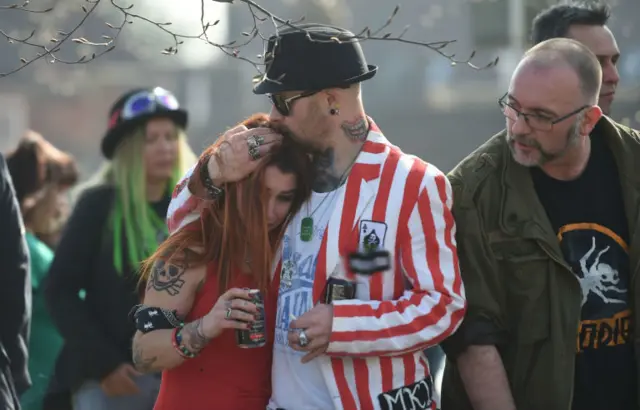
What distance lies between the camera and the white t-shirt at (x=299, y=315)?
13.6 feet

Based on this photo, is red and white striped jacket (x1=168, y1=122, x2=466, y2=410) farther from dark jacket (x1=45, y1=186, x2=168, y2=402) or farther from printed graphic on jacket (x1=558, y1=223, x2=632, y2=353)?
dark jacket (x1=45, y1=186, x2=168, y2=402)

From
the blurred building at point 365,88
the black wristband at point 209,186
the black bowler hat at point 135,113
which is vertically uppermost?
the black wristband at point 209,186

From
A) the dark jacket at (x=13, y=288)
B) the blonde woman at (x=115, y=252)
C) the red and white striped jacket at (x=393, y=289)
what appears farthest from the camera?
the blonde woman at (x=115, y=252)

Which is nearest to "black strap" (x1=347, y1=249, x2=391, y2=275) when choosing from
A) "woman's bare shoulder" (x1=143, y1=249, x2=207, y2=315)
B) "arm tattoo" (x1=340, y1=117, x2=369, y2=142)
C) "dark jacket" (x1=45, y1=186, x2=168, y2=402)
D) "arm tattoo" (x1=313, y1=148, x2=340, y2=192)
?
"arm tattoo" (x1=313, y1=148, x2=340, y2=192)

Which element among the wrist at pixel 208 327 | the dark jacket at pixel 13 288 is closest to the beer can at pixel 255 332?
the wrist at pixel 208 327

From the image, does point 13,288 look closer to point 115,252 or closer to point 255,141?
point 115,252

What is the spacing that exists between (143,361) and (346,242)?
782mm

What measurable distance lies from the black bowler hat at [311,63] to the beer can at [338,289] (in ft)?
2.03

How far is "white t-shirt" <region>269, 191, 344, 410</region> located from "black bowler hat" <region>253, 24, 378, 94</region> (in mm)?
360

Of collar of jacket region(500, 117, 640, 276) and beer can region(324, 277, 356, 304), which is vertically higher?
collar of jacket region(500, 117, 640, 276)

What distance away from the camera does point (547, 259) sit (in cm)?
440

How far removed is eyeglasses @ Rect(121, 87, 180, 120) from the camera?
20.4 ft

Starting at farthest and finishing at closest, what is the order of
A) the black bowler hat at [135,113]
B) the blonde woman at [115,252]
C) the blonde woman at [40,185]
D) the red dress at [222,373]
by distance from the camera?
1. the blonde woman at [40,185]
2. the black bowler hat at [135,113]
3. the blonde woman at [115,252]
4. the red dress at [222,373]

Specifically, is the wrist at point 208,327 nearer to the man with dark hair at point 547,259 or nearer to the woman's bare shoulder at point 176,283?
the woman's bare shoulder at point 176,283
